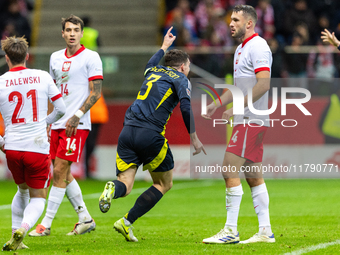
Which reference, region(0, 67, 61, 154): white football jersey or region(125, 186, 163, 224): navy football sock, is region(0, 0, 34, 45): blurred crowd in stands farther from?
region(125, 186, 163, 224): navy football sock

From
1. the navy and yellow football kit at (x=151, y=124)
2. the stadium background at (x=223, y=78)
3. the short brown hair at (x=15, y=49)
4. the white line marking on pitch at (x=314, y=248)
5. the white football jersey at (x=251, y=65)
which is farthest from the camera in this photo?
the stadium background at (x=223, y=78)

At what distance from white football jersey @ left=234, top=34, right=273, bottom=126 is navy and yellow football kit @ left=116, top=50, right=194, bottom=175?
0.57m

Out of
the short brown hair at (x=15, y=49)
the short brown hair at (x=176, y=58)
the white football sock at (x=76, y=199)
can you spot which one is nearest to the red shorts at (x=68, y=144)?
the white football sock at (x=76, y=199)

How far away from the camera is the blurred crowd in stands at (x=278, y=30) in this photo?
1305cm

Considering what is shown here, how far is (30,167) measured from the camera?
5.57m

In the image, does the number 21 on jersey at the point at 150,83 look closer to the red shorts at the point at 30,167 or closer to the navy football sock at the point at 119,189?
the navy football sock at the point at 119,189

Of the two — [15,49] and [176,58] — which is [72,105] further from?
[176,58]

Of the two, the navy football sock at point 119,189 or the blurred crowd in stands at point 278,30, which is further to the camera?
the blurred crowd in stands at point 278,30

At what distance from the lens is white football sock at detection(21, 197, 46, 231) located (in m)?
5.46

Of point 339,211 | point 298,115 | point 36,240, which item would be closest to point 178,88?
point 36,240

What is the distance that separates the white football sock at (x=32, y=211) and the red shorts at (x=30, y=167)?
138 millimetres

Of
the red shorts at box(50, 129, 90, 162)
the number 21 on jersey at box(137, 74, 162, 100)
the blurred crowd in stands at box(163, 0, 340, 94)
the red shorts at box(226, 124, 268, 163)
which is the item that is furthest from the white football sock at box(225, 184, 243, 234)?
the blurred crowd in stands at box(163, 0, 340, 94)

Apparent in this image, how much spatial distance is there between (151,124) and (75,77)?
142 cm

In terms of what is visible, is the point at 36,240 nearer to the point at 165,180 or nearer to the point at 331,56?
the point at 165,180
